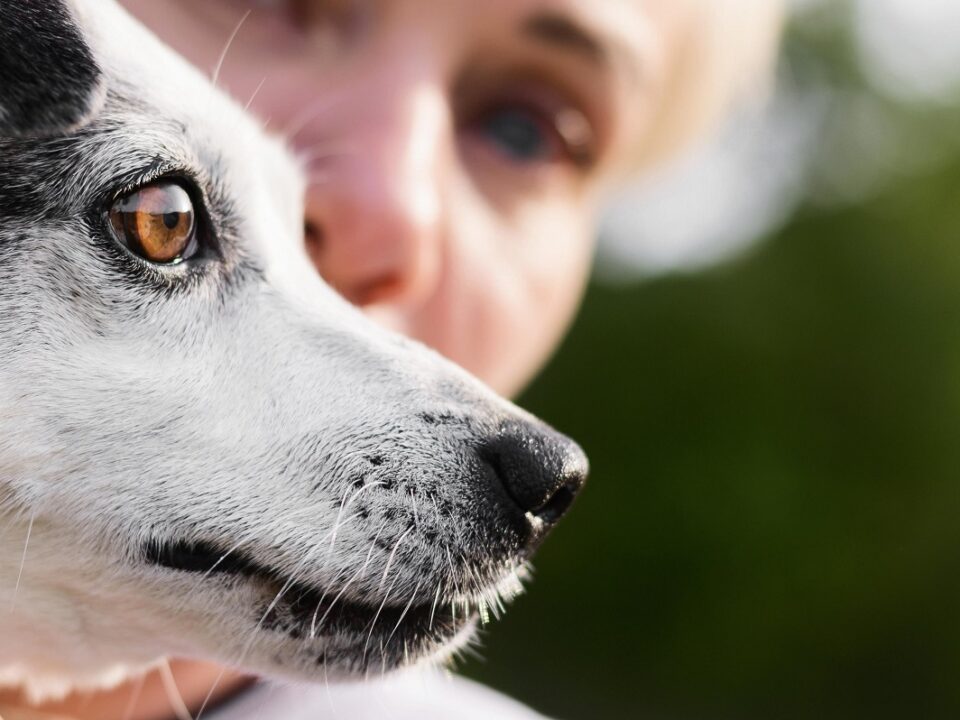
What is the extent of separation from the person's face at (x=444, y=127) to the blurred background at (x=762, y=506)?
24.6 ft

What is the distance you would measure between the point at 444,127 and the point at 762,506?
28.7 ft

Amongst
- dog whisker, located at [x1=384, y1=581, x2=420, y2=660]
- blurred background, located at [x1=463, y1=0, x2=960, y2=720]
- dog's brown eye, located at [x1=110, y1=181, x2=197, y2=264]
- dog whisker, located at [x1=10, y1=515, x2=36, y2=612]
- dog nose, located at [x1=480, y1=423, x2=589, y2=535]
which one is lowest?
blurred background, located at [x1=463, y1=0, x2=960, y2=720]

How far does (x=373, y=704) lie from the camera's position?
2631 mm

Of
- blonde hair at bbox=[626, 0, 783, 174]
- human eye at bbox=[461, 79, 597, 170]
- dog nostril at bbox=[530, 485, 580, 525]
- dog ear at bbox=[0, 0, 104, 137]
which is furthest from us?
blonde hair at bbox=[626, 0, 783, 174]

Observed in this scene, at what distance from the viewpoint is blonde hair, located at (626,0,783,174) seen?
10.2 feet

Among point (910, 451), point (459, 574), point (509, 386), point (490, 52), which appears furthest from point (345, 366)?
point (910, 451)

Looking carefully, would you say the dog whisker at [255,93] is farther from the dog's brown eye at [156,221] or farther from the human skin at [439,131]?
the dog's brown eye at [156,221]

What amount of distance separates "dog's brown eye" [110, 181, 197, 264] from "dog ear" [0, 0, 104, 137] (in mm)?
175

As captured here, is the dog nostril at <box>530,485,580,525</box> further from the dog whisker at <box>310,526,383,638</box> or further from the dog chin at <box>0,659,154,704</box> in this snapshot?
the dog chin at <box>0,659,154,704</box>

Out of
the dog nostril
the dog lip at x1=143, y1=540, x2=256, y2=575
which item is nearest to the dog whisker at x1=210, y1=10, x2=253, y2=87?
the dog lip at x1=143, y1=540, x2=256, y2=575

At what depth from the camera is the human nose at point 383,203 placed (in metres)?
2.09

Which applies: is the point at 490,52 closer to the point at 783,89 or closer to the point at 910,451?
the point at 910,451

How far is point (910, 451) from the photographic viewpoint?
10648mm

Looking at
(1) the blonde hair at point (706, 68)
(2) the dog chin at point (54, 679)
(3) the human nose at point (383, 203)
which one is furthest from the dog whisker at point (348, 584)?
(1) the blonde hair at point (706, 68)
